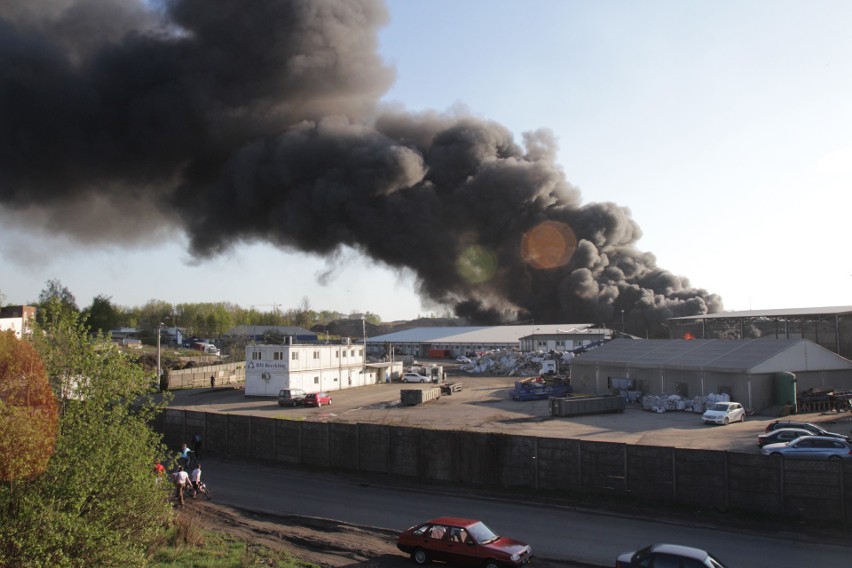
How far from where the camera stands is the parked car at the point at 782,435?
20.1 m

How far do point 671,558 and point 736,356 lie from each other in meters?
23.8

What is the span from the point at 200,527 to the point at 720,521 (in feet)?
37.4

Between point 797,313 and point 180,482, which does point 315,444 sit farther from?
point 797,313

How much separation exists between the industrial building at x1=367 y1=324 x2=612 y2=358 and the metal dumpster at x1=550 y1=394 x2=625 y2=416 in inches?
1099

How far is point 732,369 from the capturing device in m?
29.4

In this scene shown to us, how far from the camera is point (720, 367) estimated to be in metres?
30.0

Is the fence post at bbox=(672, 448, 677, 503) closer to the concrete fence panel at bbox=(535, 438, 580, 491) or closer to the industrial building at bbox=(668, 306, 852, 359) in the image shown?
the concrete fence panel at bbox=(535, 438, 580, 491)

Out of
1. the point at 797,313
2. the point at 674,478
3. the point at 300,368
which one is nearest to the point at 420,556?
the point at 674,478

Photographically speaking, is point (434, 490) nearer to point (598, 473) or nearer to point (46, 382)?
point (598, 473)

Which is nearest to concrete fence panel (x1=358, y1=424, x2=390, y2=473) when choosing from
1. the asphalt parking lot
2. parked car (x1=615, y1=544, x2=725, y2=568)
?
the asphalt parking lot

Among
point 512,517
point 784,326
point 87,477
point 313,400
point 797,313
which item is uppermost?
point 797,313

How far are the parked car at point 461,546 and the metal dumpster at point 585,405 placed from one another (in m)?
18.3

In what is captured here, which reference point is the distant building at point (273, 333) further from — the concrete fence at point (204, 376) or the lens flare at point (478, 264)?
the concrete fence at point (204, 376)

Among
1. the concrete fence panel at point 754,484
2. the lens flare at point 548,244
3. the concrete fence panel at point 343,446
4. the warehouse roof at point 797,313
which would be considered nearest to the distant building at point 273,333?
the lens flare at point 548,244
